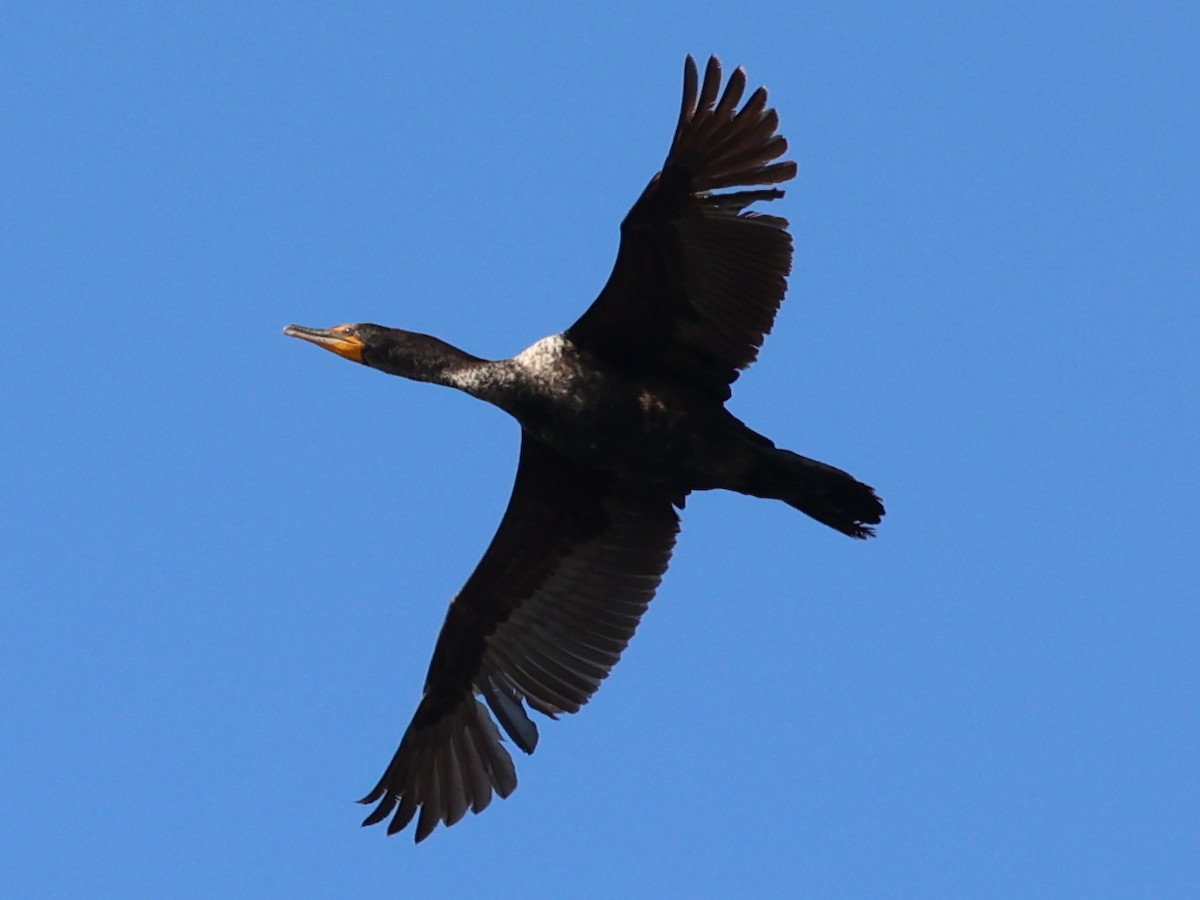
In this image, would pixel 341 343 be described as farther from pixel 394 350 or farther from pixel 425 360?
pixel 425 360

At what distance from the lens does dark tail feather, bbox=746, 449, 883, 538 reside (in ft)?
31.8

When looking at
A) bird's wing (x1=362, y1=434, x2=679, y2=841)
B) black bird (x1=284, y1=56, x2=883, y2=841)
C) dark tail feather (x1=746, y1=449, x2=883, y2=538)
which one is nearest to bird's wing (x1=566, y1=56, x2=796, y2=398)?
black bird (x1=284, y1=56, x2=883, y2=841)

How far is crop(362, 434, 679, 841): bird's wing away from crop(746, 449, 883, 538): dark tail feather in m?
0.85

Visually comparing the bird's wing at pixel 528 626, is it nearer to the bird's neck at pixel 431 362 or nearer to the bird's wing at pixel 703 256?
the bird's neck at pixel 431 362

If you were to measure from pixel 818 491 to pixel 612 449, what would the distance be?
106 cm

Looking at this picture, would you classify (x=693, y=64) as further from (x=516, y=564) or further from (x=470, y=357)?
(x=516, y=564)

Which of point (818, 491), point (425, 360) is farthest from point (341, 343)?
point (818, 491)

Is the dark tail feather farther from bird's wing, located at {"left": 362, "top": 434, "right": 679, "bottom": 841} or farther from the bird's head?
the bird's head

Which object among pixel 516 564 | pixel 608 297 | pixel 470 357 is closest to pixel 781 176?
pixel 608 297

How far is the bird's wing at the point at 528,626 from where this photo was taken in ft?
34.4

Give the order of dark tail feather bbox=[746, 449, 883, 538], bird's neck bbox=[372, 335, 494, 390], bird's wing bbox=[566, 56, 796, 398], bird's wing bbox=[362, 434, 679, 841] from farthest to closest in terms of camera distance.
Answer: bird's wing bbox=[362, 434, 679, 841]
bird's neck bbox=[372, 335, 494, 390]
dark tail feather bbox=[746, 449, 883, 538]
bird's wing bbox=[566, 56, 796, 398]

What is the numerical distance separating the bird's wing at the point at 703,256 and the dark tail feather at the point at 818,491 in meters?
0.51

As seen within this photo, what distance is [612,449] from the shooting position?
9875mm

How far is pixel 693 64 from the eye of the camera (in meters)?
9.29
